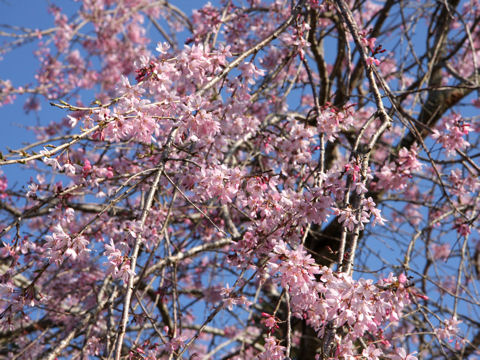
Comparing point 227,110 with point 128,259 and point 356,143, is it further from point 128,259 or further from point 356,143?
point 128,259

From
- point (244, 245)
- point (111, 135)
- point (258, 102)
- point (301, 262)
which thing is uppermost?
point (258, 102)

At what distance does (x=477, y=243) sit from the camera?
20.9 feet

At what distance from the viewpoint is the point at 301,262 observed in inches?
68.8

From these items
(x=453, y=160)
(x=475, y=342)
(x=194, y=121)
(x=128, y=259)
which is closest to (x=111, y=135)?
(x=194, y=121)

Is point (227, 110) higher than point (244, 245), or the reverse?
point (227, 110)

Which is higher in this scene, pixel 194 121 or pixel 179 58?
pixel 179 58

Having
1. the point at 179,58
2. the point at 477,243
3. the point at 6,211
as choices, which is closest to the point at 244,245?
the point at 179,58

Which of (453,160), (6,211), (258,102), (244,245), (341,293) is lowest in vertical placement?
(341,293)

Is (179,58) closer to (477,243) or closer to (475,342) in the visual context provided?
(475,342)

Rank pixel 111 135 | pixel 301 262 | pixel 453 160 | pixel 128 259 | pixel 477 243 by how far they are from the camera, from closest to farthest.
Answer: pixel 301 262, pixel 128 259, pixel 111 135, pixel 453 160, pixel 477 243

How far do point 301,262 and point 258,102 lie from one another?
9.81ft

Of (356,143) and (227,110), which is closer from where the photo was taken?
(356,143)

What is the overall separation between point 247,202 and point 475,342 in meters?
4.14

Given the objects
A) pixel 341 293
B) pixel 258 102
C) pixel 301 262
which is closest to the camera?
pixel 341 293
